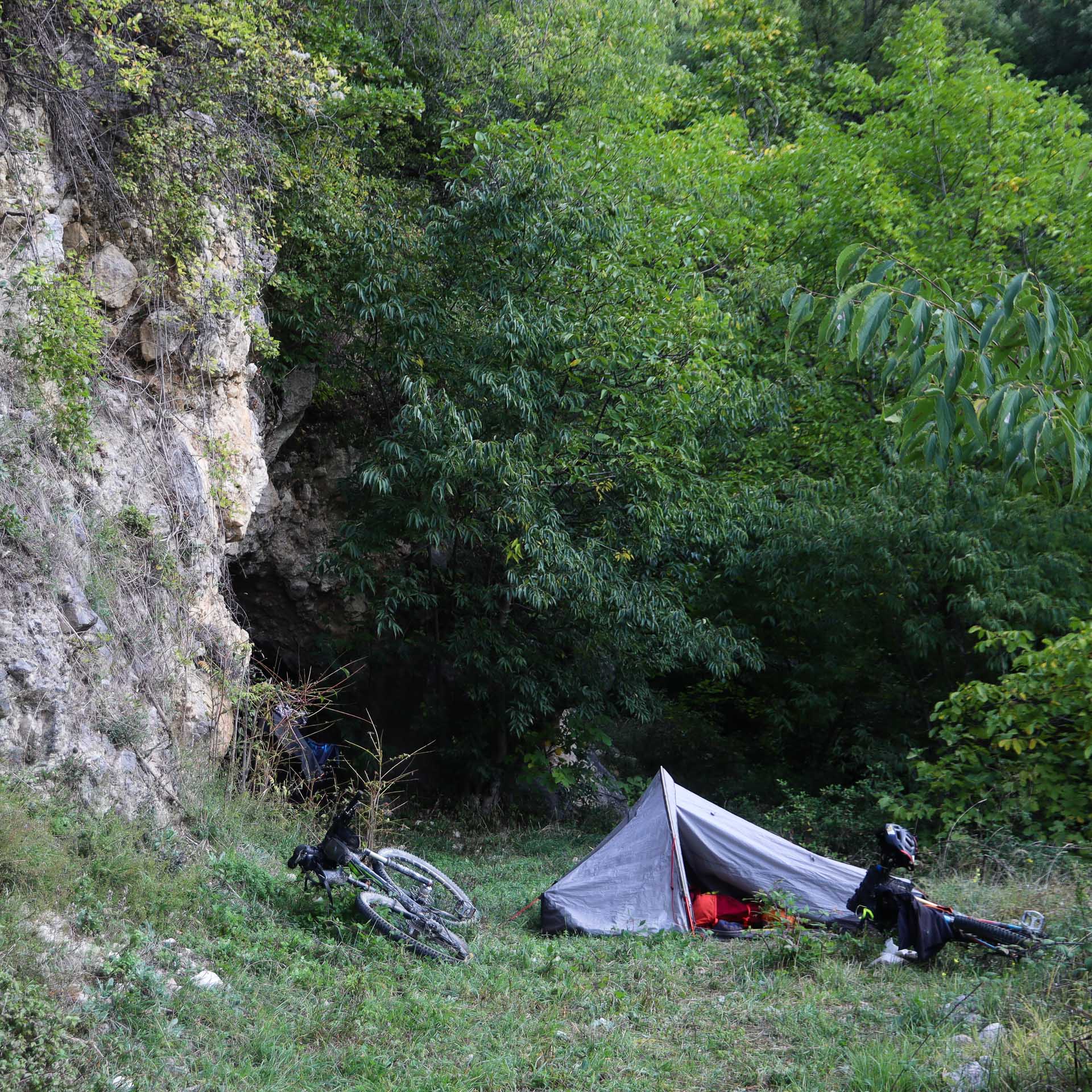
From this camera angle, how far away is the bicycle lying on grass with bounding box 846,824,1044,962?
17.9ft

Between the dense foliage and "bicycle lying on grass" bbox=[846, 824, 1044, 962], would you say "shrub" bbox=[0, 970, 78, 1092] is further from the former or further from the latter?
the dense foliage

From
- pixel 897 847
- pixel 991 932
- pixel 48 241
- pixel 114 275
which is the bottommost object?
pixel 991 932

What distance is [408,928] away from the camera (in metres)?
6.05

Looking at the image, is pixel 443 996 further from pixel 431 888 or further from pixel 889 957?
pixel 889 957

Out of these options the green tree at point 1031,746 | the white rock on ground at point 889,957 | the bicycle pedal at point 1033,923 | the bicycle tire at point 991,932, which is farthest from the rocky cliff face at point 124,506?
the green tree at point 1031,746

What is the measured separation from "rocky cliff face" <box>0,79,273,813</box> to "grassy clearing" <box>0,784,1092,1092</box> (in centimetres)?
65

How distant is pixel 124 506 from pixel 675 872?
5.08 meters

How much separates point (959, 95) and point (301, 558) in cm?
1086

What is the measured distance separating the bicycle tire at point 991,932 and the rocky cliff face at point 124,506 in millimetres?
5018

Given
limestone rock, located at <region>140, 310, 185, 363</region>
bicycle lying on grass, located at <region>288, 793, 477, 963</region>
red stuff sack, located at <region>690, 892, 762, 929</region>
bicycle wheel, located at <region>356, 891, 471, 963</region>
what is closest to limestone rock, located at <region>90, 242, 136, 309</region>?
limestone rock, located at <region>140, 310, 185, 363</region>

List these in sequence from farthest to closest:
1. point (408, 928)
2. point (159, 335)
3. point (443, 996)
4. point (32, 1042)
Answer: point (159, 335) → point (408, 928) → point (443, 996) → point (32, 1042)

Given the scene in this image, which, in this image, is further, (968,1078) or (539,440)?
(539,440)

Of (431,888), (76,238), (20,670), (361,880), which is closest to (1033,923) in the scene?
(431,888)

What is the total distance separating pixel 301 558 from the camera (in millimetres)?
11453
